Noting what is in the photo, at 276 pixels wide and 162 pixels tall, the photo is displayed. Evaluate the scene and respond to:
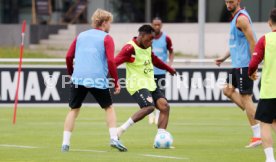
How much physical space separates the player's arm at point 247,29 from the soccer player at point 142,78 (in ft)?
4.50

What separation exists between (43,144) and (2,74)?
865 centimetres

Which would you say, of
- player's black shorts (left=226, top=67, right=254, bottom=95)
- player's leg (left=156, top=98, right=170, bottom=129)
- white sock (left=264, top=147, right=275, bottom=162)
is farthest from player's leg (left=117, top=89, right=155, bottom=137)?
white sock (left=264, top=147, right=275, bottom=162)

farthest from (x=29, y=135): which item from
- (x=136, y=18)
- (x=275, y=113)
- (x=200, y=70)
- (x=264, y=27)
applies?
(x=136, y=18)

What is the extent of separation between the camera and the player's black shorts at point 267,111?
12.5 m

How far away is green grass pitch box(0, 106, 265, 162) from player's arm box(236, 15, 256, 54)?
5.20ft

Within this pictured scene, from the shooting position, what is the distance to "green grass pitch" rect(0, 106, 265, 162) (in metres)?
14.0

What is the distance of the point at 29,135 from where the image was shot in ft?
57.6

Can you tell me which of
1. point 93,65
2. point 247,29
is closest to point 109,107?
point 93,65

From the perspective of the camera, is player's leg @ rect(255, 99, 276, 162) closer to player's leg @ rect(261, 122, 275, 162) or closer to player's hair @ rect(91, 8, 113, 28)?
player's leg @ rect(261, 122, 275, 162)

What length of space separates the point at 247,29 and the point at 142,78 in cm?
180

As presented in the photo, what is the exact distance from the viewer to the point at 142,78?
626 inches

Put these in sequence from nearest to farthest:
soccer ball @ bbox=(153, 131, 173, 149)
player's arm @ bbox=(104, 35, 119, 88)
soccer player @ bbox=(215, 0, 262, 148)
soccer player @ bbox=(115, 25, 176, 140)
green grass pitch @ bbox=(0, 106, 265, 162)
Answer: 1. green grass pitch @ bbox=(0, 106, 265, 162)
2. player's arm @ bbox=(104, 35, 119, 88)
3. soccer ball @ bbox=(153, 131, 173, 149)
4. soccer player @ bbox=(215, 0, 262, 148)
5. soccer player @ bbox=(115, 25, 176, 140)

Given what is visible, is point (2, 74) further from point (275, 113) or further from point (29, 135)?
point (275, 113)

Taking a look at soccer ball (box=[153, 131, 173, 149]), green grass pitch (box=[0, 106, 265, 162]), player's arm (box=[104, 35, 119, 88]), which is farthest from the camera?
soccer ball (box=[153, 131, 173, 149])
